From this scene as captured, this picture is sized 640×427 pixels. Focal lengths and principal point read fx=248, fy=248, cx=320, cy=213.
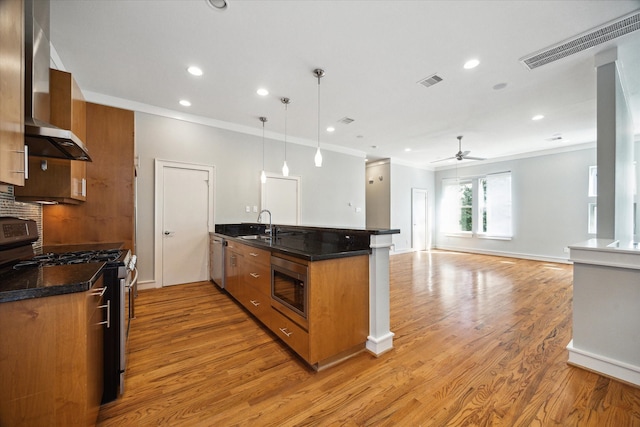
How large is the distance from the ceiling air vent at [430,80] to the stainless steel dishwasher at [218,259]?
3552 mm

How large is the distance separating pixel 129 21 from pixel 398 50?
2.64 metres

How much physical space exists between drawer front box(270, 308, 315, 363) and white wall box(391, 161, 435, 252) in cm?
590

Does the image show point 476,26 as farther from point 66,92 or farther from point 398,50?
point 66,92

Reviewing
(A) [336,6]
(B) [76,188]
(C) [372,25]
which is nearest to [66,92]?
(B) [76,188]

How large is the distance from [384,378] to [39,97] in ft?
10.2

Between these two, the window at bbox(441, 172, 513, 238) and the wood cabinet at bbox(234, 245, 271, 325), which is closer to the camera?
the wood cabinet at bbox(234, 245, 271, 325)

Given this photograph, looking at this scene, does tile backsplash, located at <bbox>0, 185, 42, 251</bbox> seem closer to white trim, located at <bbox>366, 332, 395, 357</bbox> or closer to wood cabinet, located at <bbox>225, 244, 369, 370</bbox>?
wood cabinet, located at <bbox>225, 244, 369, 370</bbox>

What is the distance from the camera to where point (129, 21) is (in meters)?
2.28

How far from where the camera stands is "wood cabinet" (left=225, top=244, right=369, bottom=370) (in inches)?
72.8

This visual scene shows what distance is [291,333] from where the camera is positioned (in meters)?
2.07

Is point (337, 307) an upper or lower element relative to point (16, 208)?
lower

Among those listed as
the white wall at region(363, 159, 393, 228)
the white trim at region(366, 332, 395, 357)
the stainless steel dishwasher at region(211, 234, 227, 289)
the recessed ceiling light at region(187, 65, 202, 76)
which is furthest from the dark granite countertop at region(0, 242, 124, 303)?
the white wall at region(363, 159, 393, 228)

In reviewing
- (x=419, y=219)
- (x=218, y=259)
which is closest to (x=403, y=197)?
(x=419, y=219)

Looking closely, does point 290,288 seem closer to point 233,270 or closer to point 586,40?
point 233,270
